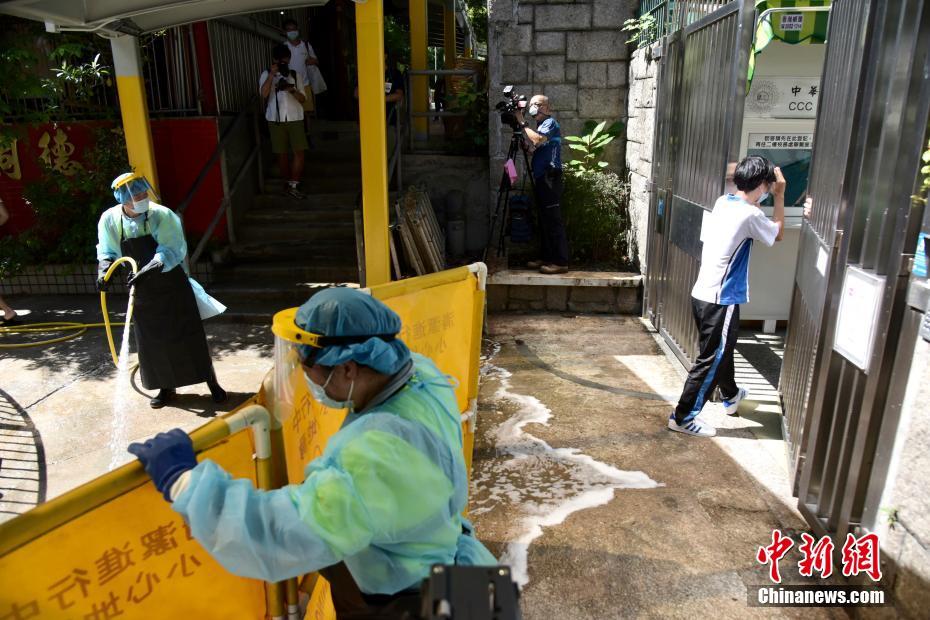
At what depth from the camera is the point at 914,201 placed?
2.33 m

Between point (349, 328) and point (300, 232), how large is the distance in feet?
21.6

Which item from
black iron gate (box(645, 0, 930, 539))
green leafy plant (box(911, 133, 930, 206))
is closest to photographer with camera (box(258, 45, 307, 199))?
black iron gate (box(645, 0, 930, 539))

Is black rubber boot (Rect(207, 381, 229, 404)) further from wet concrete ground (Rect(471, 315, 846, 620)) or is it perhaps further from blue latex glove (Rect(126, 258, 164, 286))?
wet concrete ground (Rect(471, 315, 846, 620))

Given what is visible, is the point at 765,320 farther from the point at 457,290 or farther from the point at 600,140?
the point at 457,290

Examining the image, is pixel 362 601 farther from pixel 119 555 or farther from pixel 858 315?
pixel 858 315

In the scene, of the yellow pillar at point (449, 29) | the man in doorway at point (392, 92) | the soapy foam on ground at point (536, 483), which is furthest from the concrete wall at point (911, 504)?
the yellow pillar at point (449, 29)

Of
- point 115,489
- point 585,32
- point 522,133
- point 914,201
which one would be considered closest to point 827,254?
point 914,201

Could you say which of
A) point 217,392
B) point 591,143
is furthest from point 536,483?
point 591,143

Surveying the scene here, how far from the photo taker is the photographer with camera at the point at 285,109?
779 cm

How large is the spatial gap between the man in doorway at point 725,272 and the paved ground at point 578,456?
318mm

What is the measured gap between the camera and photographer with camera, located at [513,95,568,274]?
648 cm

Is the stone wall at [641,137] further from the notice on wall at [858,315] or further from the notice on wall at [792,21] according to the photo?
the notice on wall at [858,315]

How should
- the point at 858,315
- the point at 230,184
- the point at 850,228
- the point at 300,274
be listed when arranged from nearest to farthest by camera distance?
the point at 858,315, the point at 850,228, the point at 300,274, the point at 230,184

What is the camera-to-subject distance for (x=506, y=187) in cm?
714
